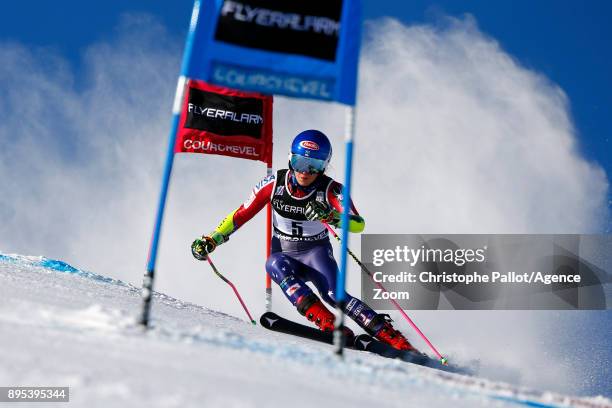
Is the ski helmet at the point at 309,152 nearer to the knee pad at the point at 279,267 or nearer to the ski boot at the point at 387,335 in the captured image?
the knee pad at the point at 279,267

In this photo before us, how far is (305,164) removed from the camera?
694 centimetres

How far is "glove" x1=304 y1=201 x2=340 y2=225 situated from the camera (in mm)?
6238

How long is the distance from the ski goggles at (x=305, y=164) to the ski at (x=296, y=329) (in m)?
1.70

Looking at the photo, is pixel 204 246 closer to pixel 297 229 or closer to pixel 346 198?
pixel 297 229

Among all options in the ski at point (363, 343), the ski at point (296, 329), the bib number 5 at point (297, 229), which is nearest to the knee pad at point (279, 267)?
the bib number 5 at point (297, 229)

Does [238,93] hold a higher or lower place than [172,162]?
higher

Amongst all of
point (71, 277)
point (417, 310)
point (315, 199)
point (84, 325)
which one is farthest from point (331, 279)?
point (417, 310)

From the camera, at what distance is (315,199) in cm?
709

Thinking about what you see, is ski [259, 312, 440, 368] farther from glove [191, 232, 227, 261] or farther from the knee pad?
glove [191, 232, 227, 261]

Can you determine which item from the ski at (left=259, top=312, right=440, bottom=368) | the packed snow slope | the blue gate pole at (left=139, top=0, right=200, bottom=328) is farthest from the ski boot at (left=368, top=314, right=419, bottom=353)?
the blue gate pole at (left=139, top=0, right=200, bottom=328)

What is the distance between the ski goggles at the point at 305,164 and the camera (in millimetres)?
6938

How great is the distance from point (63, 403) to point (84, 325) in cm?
127

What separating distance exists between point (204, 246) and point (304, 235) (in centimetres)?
123

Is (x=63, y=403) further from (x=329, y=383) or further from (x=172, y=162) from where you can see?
(x=172, y=162)
